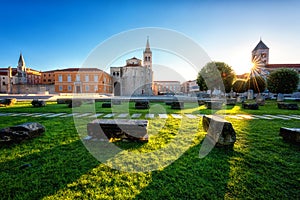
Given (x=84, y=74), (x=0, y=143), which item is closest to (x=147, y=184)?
(x=0, y=143)

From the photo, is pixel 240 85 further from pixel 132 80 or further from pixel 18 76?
pixel 18 76

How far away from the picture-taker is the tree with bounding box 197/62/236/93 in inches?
1137

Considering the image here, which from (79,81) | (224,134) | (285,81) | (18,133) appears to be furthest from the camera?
(79,81)

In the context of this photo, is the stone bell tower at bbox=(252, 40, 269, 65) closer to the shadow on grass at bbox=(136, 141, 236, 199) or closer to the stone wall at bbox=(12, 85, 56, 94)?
the shadow on grass at bbox=(136, 141, 236, 199)

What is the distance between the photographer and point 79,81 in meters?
40.8

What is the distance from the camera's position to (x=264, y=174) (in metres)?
2.10

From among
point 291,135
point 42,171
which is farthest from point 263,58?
Result: point 42,171

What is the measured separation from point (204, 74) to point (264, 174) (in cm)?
3224

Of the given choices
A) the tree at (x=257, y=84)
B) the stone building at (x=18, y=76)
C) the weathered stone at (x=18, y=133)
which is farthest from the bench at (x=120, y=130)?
the stone building at (x=18, y=76)

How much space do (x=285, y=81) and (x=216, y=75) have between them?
36.6 feet

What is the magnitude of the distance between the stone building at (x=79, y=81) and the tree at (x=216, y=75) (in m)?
28.3

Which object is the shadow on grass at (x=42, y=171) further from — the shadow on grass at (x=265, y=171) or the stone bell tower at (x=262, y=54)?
the stone bell tower at (x=262, y=54)

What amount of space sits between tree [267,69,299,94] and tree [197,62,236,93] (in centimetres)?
687

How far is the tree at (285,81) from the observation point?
23.0 metres
